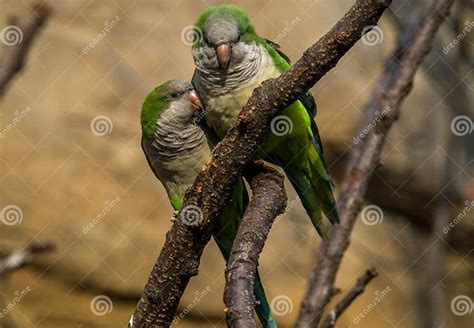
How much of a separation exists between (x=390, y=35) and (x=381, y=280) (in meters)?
2.32

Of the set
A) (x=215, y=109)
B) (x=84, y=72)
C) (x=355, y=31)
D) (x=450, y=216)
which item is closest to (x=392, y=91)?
(x=215, y=109)

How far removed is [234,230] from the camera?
4184 mm

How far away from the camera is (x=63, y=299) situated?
766 centimetres

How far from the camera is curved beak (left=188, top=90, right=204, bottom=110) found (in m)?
3.96

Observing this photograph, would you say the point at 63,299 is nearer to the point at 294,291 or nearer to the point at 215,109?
the point at 294,291
